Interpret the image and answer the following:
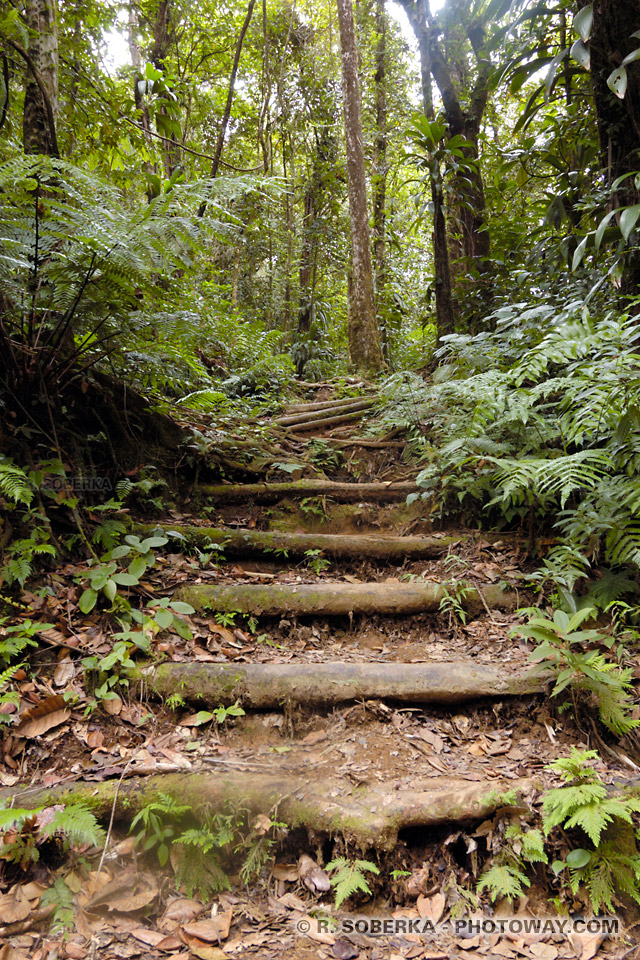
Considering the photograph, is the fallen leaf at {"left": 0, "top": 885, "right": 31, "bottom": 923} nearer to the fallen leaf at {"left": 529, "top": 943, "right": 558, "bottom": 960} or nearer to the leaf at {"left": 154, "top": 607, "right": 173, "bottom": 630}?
the leaf at {"left": 154, "top": 607, "right": 173, "bottom": 630}

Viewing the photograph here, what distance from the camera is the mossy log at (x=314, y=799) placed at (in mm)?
1805

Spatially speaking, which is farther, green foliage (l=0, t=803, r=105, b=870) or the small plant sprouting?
the small plant sprouting

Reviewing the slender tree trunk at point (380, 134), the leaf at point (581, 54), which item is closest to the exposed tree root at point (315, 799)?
the leaf at point (581, 54)

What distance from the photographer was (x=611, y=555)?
101 inches

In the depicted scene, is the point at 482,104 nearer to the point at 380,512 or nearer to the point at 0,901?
the point at 380,512

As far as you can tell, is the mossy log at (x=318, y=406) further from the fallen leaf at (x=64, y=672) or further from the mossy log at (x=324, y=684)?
the fallen leaf at (x=64, y=672)

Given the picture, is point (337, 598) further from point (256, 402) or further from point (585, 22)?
point (256, 402)

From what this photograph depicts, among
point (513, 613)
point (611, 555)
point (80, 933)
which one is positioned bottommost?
point (80, 933)

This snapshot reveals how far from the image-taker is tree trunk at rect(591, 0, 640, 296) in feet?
9.95

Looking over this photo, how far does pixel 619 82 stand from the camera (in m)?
2.79

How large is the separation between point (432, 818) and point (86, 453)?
8.66ft

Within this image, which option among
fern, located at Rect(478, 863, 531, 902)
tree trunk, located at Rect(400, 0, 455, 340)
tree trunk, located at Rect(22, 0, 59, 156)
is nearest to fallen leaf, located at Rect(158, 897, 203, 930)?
fern, located at Rect(478, 863, 531, 902)

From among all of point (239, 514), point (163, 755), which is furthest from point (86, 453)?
point (163, 755)
